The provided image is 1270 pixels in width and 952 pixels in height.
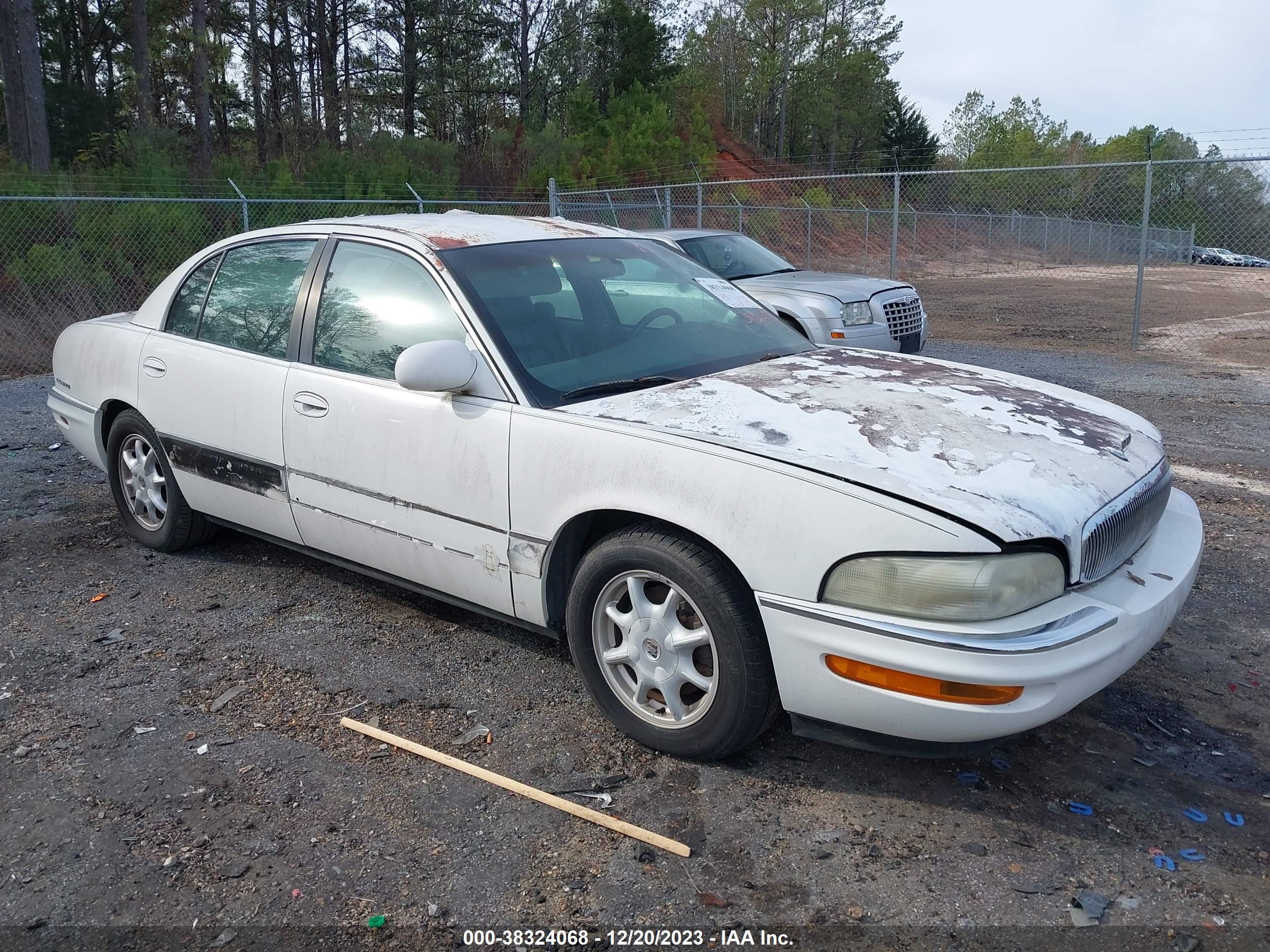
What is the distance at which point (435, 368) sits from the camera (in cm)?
312

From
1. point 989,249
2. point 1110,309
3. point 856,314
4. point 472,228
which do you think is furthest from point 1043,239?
point 472,228

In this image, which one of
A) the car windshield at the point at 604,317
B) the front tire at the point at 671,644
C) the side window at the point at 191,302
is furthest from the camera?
the side window at the point at 191,302

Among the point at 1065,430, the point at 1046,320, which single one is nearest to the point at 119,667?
the point at 1065,430

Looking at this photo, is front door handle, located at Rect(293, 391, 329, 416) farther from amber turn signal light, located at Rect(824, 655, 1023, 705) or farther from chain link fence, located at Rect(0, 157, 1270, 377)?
chain link fence, located at Rect(0, 157, 1270, 377)

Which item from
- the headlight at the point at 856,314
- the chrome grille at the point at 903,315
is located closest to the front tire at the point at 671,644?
the headlight at the point at 856,314

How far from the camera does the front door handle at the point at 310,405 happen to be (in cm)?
366

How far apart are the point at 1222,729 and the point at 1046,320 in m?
15.0

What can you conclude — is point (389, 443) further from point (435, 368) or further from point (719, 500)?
point (719, 500)

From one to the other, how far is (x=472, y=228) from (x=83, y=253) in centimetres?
1191

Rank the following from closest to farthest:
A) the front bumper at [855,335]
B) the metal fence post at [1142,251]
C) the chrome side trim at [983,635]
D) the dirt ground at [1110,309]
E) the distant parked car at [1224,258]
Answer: the chrome side trim at [983,635] → the front bumper at [855,335] → the metal fence post at [1142,251] → the dirt ground at [1110,309] → the distant parked car at [1224,258]

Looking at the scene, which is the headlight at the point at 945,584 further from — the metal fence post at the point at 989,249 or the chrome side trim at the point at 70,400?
the metal fence post at the point at 989,249

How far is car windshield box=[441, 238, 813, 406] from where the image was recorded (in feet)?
10.8

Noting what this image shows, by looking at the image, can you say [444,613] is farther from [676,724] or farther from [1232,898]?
[1232,898]

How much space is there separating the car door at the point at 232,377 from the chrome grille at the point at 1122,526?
2852 millimetres
